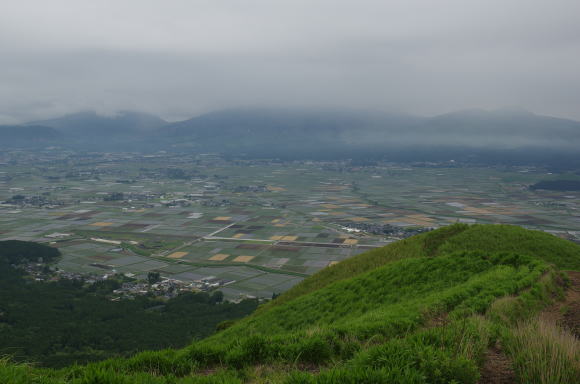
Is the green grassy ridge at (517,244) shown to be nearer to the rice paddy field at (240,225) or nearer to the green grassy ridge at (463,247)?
the green grassy ridge at (463,247)

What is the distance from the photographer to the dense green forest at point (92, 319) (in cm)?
A: 4722

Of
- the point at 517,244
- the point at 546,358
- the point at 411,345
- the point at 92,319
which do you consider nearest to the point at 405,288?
the point at 517,244

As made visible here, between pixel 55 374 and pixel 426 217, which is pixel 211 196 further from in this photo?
pixel 55 374

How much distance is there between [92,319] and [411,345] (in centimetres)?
6333

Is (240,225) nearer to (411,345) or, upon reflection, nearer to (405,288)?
(405,288)

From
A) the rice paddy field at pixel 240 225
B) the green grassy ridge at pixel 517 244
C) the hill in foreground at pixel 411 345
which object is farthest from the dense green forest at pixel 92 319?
the hill in foreground at pixel 411 345

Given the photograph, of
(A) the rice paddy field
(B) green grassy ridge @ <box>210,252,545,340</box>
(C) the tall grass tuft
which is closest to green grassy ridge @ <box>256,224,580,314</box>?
(B) green grassy ridge @ <box>210,252,545,340</box>

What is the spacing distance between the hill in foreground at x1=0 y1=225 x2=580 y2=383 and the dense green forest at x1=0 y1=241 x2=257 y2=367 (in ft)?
112

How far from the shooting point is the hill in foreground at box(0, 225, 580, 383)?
22.6 ft

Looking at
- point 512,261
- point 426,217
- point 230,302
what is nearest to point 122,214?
point 230,302

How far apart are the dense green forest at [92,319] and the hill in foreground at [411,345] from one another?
34.0m

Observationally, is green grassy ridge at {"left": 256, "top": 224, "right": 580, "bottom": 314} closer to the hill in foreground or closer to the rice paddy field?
the hill in foreground

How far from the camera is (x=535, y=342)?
24.6 feet

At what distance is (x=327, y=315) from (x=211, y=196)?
596 ft
